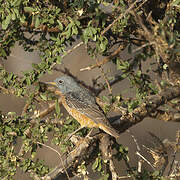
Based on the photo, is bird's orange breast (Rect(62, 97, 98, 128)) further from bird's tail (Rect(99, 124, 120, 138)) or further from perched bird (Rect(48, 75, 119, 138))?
bird's tail (Rect(99, 124, 120, 138))

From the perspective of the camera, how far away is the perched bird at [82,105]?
461 cm

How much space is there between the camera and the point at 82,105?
518cm

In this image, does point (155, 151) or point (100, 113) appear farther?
point (100, 113)

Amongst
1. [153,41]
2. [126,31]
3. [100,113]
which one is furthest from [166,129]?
[153,41]

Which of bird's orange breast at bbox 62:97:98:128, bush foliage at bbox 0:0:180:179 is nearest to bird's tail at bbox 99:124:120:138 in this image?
bush foliage at bbox 0:0:180:179

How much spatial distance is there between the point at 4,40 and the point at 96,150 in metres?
1.64

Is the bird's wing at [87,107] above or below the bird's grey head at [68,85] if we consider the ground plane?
below

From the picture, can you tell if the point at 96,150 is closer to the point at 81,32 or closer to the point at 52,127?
the point at 52,127

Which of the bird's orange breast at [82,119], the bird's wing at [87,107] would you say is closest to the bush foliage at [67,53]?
the bird's orange breast at [82,119]

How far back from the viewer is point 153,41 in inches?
124

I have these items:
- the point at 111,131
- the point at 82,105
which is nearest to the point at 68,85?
the point at 82,105

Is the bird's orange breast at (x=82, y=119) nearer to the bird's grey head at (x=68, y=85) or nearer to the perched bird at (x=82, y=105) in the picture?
the perched bird at (x=82, y=105)

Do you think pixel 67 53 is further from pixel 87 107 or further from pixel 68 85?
pixel 68 85

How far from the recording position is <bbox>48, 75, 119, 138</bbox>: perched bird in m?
4.61
